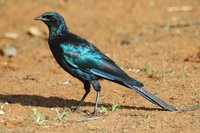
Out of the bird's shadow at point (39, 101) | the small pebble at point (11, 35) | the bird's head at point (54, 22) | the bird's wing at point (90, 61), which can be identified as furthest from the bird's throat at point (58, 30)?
the small pebble at point (11, 35)

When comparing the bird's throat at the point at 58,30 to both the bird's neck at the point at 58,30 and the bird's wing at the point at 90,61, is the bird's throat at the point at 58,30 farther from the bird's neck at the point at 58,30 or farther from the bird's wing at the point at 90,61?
the bird's wing at the point at 90,61

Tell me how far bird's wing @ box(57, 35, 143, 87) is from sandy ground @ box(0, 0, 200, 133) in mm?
476

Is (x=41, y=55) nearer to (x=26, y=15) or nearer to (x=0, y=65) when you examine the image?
(x=0, y=65)

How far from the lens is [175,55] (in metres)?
10.9

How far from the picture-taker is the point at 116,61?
11.0 m

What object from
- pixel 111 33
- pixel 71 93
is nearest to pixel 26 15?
pixel 111 33

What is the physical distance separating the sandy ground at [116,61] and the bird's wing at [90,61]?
0.48m

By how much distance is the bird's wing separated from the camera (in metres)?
8.02

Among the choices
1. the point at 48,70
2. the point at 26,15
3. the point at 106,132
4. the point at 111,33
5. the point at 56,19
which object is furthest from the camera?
the point at 26,15

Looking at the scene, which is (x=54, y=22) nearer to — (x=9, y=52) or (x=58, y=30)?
(x=58, y=30)

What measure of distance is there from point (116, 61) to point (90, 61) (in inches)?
115

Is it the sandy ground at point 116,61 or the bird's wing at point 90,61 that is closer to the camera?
the sandy ground at point 116,61

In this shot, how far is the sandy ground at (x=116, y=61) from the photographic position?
7.48 meters

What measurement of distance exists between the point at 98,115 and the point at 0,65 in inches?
174
